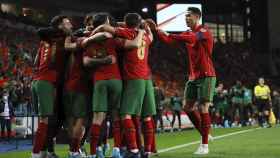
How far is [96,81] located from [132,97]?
58 centimetres

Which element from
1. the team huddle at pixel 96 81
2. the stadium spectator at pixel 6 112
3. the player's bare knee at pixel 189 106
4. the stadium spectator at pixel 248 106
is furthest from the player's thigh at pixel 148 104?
the stadium spectator at pixel 248 106

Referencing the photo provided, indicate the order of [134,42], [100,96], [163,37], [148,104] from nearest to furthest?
1. [100,96]
2. [134,42]
3. [148,104]
4. [163,37]

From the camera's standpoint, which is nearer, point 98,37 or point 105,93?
point 98,37

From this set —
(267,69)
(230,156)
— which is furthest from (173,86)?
(230,156)

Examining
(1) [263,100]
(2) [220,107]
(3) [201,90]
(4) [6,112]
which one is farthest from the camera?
(2) [220,107]

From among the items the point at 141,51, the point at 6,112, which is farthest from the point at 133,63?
the point at 6,112

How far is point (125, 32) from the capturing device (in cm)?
800

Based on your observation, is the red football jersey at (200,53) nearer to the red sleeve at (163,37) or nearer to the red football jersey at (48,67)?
A: the red sleeve at (163,37)

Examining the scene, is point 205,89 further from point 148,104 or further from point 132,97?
point 132,97

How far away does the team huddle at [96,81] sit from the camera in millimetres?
7930

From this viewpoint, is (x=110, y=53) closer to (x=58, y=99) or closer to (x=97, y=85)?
(x=97, y=85)

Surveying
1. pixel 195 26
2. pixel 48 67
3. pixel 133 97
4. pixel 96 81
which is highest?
pixel 195 26

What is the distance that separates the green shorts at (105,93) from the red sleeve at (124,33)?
60cm

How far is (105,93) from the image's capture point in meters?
7.93
